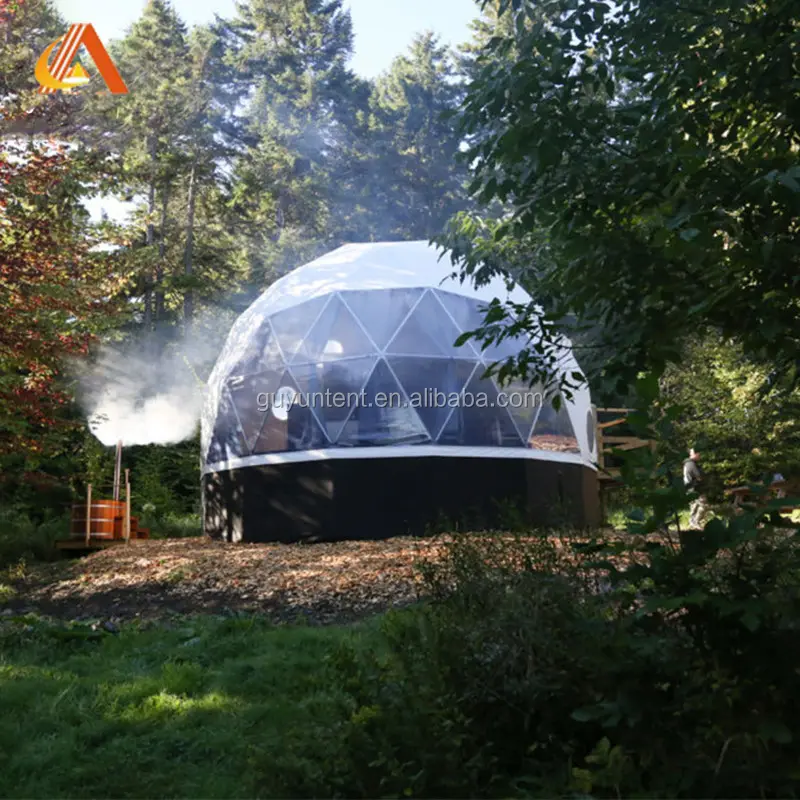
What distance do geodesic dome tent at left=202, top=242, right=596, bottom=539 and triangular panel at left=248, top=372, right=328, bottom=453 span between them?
16 mm

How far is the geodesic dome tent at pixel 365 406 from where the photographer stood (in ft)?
38.3

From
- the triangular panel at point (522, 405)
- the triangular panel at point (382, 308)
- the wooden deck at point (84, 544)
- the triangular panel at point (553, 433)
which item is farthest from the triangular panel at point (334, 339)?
the wooden deck at point (84, 544)

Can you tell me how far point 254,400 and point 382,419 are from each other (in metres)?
2.25

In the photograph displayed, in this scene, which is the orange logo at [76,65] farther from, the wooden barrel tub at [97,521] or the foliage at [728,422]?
the foliage at [728,422]

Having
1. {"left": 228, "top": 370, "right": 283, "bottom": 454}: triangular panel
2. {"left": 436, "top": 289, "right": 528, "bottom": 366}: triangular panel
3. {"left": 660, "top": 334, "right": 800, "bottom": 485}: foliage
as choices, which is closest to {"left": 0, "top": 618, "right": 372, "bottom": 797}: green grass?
{"left": 228, "top": 370, "right": 283, "bottom": 454}: triangular panel

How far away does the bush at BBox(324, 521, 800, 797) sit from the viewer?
254cm

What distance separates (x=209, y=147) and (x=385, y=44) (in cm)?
1409

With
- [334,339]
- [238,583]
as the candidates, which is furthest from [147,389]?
[238,583]

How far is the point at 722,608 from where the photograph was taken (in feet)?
8.29

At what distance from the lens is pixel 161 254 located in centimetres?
2908

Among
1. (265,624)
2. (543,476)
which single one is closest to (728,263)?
(265,624)

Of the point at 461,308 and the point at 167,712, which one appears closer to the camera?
the point at 167,712

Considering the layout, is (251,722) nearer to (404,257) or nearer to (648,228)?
(648,228)

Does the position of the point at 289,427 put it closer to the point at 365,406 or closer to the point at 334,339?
the point at 365,406
